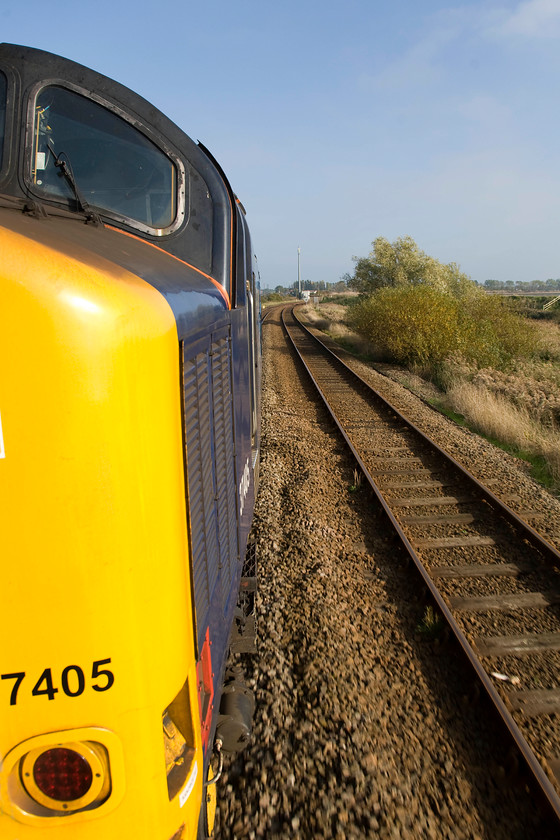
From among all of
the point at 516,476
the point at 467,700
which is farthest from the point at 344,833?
the point at 516,476

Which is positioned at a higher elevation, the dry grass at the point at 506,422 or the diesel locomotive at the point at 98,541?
the diesel locomotive at the point at 98,541

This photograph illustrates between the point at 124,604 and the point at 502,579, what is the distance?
4239 mm

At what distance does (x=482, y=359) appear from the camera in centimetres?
1517

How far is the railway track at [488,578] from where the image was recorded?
3170mm

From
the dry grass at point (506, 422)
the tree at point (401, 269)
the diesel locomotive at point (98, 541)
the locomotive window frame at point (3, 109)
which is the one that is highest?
the tree at point (401, 269)

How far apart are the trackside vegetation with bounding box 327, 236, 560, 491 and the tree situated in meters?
→ 13.1

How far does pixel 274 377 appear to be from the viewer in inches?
550

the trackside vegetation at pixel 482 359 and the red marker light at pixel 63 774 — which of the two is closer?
the red marker light at pixel 63 774

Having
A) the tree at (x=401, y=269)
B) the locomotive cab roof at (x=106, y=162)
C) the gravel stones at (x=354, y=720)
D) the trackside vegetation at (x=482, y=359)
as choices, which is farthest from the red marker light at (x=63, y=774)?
the tree at (x=401, y=269)

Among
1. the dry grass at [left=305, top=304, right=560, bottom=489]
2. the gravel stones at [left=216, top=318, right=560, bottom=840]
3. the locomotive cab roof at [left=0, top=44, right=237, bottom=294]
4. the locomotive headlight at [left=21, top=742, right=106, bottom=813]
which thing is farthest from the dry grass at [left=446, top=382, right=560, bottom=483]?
the locomotive headlight at [left=21, top=742, right=106, bottom=813]

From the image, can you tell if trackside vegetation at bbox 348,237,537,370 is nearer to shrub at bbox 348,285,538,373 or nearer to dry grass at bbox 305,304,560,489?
shrub at bbox 348,285,538,373

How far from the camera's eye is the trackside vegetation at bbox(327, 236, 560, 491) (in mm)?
9344

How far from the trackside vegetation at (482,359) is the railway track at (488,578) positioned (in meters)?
1.92

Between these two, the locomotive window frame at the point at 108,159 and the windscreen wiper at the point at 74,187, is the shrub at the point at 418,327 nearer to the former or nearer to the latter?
the locomotive window frame at the point at 108,159
